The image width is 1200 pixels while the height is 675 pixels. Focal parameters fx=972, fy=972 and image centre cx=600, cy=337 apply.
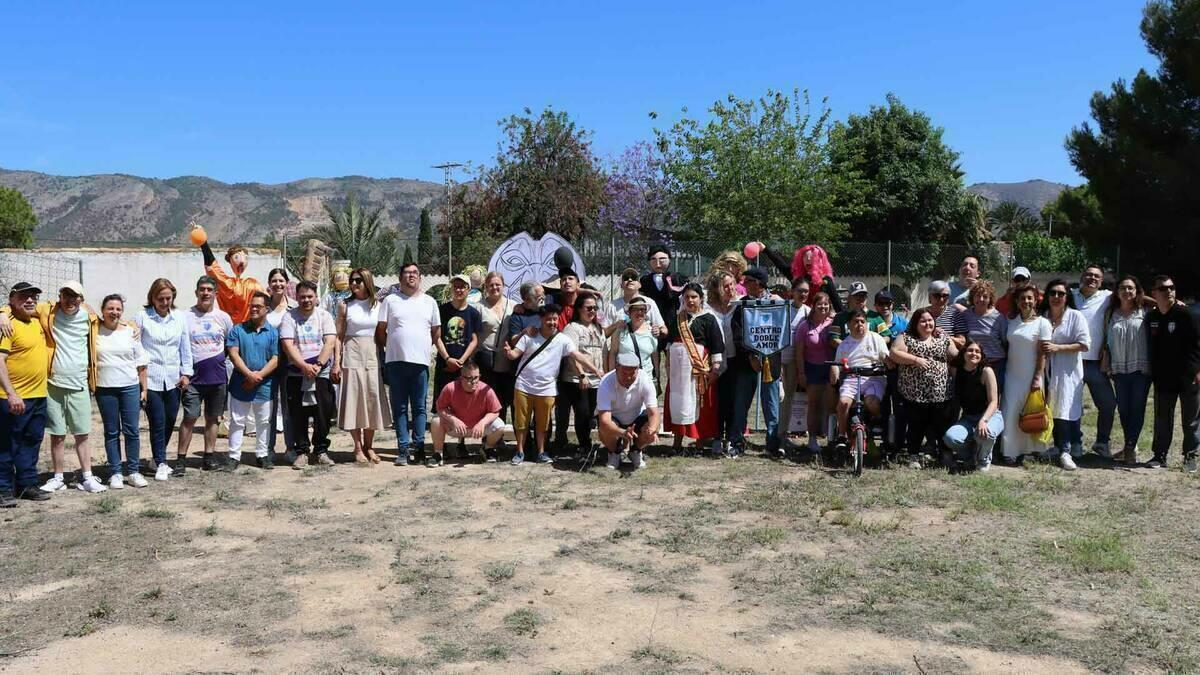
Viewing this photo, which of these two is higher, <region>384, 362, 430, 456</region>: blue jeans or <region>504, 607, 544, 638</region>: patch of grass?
<region>384, 362, 430, 456</region>: blue jeans

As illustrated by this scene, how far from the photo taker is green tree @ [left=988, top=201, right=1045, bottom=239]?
5159 centimetres

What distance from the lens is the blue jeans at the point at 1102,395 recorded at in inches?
342

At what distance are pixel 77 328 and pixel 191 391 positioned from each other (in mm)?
1211

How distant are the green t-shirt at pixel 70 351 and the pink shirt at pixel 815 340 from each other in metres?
5.85

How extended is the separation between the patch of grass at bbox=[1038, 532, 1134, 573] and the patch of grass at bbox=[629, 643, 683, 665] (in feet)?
8.67

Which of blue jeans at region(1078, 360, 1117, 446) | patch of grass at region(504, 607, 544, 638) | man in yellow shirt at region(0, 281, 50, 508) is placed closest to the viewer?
patch of grass at region(504, 607, 544, 638)

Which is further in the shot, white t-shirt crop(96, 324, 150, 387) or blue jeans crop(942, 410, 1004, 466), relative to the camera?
blue jeans crop(942, 410, 1004, 466)

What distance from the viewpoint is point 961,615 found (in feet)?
15.6

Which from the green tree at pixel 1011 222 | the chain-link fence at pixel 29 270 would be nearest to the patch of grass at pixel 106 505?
the chain-link fence at pixel 29 270

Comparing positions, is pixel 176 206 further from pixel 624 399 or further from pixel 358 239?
pixel 624 399

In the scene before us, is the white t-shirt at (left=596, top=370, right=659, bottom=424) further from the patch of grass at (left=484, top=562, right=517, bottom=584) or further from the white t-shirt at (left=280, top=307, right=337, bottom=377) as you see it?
the patch of grass at (left=484, top=562, right=517, bottom=584)

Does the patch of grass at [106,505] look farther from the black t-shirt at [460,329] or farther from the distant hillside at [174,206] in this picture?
the distant hillside at [174,206]

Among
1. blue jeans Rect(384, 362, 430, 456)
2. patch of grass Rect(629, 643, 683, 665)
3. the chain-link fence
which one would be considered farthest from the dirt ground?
the chain-link fence

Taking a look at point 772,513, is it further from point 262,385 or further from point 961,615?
point 262,385
